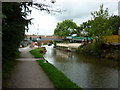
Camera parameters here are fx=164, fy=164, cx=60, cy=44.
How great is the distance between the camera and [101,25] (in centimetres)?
3078

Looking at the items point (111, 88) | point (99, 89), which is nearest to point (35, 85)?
point (99, 89)

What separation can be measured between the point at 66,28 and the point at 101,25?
50.3 metres

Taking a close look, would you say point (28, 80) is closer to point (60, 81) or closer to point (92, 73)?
point (60, 81)

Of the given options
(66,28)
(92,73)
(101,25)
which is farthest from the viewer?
(66,28)

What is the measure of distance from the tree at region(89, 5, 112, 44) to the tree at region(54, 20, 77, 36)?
45.6 m

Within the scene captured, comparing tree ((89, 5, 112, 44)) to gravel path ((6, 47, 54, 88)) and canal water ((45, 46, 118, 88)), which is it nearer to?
canal water ((45, 46, 118, 88))

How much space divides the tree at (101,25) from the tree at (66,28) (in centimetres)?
4562

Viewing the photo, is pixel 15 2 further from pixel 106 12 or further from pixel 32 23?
pixel 106 12

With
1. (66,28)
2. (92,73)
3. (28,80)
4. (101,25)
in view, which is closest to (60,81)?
Answer: (28,80)

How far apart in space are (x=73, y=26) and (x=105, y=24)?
5059cm

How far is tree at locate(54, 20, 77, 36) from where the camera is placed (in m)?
78.2

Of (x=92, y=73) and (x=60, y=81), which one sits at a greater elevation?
(x=60, y=81)

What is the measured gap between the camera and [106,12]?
31.0m

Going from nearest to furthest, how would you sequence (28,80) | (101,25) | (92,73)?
(28,80)
(92,73)
(101,25)
